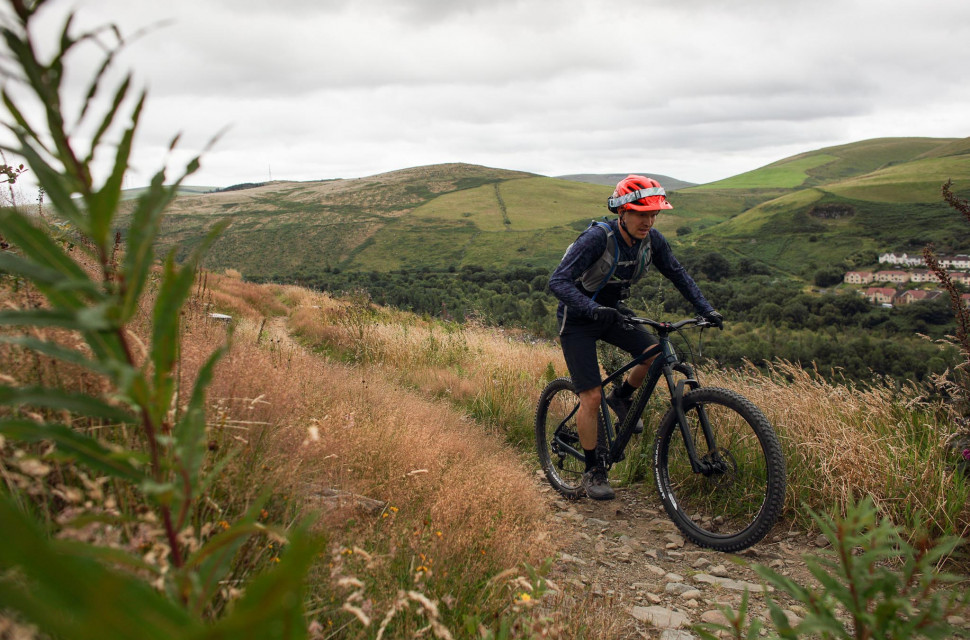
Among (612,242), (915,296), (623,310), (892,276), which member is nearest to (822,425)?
(623,310)

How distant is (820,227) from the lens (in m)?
96.0

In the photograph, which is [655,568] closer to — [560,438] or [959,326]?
[560,438]

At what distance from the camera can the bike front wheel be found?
13.0 feet

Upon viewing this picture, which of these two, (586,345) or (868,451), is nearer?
(868,451)

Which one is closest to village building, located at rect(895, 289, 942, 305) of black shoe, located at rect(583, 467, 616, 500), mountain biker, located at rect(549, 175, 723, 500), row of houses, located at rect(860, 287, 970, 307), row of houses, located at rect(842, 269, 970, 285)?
row of houses, located at rect(860, 287, 970, 307)

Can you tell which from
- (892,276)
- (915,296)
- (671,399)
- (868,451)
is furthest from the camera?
(892,276)

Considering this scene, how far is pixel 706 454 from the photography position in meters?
4.33

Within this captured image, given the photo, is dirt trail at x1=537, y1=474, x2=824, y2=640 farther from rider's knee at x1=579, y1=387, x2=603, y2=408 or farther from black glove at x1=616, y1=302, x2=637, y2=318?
black glove at x1=616, y1=302, x2=637, y2=318

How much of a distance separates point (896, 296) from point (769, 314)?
Result: 48.7ft

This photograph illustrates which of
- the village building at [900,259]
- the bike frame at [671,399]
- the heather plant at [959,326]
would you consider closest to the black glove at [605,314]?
the bike frame at [671,399]

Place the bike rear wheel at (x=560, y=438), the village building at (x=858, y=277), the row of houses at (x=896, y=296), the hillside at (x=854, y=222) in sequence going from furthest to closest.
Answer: the hillside at (x=854, y=222), the village building at (x=858, y=277), the row of houses at (x=896, y=296), the bike rear wheel at (x=560, y=438)

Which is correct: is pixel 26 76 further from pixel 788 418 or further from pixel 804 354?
pixel 804 354

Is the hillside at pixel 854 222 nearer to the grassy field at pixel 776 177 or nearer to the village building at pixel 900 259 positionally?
the village building at pixel 900 259

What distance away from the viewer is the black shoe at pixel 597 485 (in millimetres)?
4855
